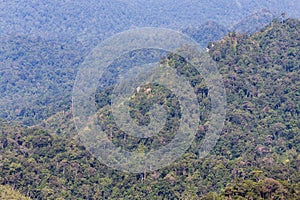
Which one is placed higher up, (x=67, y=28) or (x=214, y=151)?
(x=67, y=28)

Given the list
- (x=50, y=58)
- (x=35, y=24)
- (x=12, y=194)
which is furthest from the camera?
(x=35, y=24)

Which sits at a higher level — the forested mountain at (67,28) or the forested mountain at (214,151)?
the forested mountain at (67,28)

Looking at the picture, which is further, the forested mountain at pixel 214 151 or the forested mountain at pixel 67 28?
the forested mountain at pixel 67 28

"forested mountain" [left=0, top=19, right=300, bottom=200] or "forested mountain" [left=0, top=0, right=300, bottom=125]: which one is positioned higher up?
"forested mountain" [left=0, top=0, right=300, bottom=125]

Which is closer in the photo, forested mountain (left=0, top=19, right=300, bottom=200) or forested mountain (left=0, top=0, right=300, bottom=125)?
forested mountain (left=0, top=19, right=300, bottom=200)

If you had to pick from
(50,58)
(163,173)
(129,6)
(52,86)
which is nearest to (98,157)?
(163,173)

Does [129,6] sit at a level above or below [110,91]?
above

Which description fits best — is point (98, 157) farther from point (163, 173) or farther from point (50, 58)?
point (50, 58)

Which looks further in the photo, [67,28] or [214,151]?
[67,28]
